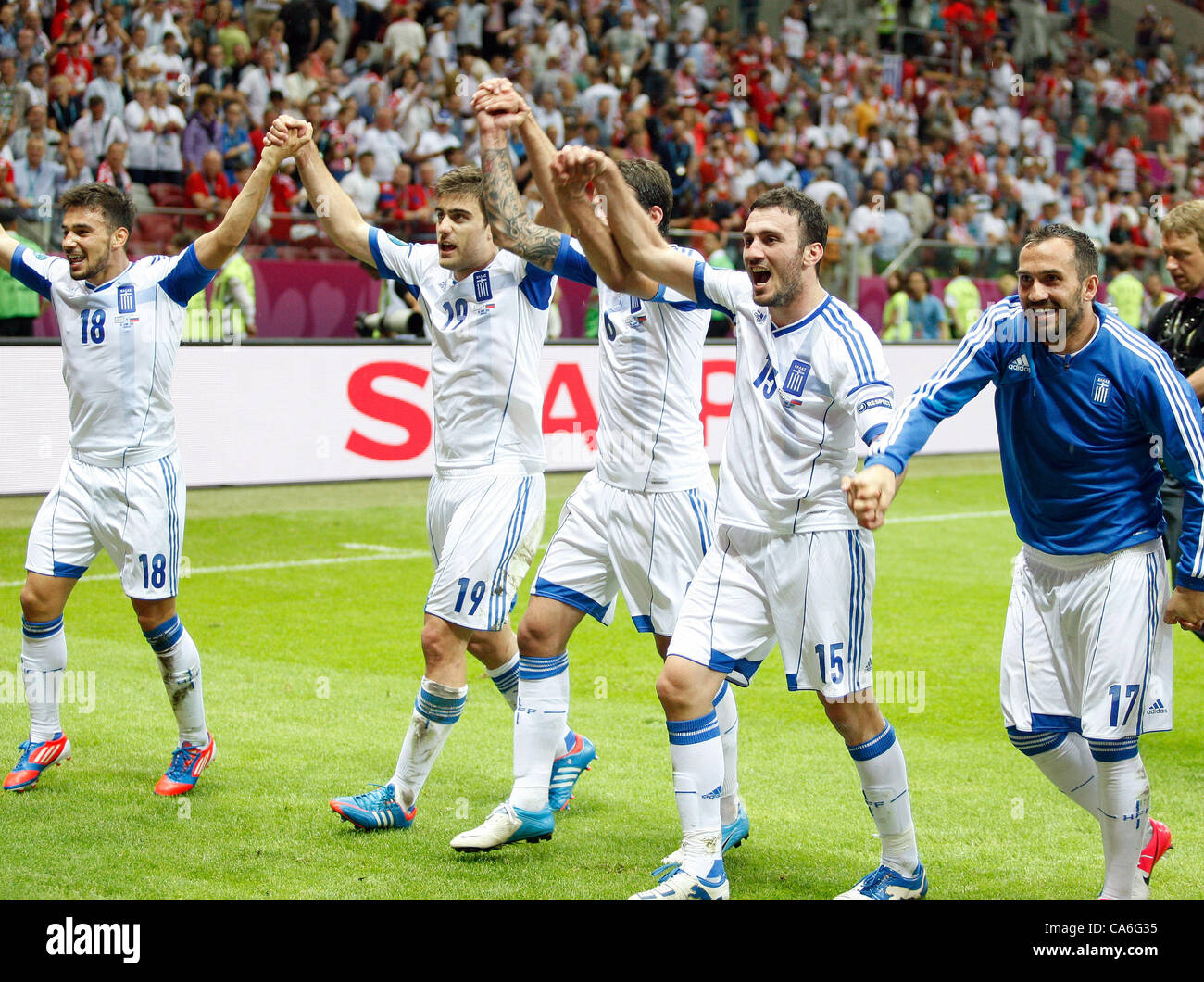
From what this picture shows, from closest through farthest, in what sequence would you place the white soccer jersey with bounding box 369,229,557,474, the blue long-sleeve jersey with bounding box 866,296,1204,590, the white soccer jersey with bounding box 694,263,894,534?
the blue long-sleeve jersey with bounding box 866,296,1204,590 → the white soccer jersey with bounding box 694,263,894,534 → the white soccer jersey with bounding box 369,229,557,474

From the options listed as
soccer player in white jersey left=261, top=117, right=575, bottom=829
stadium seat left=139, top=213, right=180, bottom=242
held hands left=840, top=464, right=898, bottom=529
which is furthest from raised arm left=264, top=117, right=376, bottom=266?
stadium seat left=139, top=213, right=180, bottom=242

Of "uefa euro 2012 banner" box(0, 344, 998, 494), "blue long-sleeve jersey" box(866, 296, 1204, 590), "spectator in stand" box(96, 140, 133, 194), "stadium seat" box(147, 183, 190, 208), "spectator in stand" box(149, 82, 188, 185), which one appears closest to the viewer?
"blue long-sleeve jersey" box(866, 296, 1204, 590)

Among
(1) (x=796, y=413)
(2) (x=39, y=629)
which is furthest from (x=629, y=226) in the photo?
(2) (x=39, y=629)

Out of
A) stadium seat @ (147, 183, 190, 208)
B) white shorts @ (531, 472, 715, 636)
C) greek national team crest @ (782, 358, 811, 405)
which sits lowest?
white shorts @ (531, 472, 715, 636)

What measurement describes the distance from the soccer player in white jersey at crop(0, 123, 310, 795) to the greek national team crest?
2.38 metres

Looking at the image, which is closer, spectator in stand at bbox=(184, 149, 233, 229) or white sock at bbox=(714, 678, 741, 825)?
white sock at bbox=(714, 678, 741, 825)

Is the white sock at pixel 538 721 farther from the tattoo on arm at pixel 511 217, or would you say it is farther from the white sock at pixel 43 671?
the white sock at pixel 43 671

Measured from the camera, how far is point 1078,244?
14.1ft

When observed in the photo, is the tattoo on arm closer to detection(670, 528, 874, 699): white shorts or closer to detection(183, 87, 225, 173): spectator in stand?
detection(670, 528, 874, 699): white shorts

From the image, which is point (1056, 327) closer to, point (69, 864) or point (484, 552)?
point (484, 552)

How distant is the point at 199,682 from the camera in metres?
5.83

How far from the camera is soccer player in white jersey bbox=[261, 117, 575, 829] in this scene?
5.30 m

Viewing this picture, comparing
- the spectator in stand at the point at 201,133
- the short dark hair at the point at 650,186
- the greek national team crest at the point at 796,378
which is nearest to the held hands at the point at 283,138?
the short dark hair at the point at 650,186

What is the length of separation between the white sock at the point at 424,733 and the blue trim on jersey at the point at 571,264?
5.12 feet
